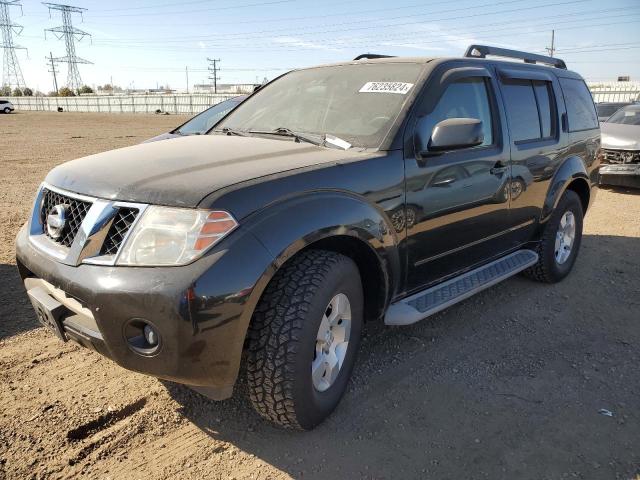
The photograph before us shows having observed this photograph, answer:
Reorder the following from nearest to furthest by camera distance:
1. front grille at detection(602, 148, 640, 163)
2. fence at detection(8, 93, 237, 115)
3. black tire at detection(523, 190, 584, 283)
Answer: black tire at detection(523, 190, 584, 283) → front grille at detection(602, 148, 640, 163) → fence at detection(8, 93, 237, 115)

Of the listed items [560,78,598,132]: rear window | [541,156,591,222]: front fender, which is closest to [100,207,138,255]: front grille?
[541,156,591,222]: front fender

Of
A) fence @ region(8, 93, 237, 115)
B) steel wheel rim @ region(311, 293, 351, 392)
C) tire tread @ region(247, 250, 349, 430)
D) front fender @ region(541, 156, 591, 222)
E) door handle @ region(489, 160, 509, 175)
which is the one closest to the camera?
tire tread @ region(247, 250, 349, 430)

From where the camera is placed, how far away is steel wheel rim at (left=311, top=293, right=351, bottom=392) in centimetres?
263

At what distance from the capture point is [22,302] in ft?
13.3

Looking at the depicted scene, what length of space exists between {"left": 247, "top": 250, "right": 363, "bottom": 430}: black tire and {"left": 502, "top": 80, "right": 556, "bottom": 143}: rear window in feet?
7.37

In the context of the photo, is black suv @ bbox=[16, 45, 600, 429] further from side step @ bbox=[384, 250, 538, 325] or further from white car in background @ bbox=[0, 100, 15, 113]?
white car in background @ bbox=[0, 100, 15, 113]

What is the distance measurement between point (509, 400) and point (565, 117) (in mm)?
2898

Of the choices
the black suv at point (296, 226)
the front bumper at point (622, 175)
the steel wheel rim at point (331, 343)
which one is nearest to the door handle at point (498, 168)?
the black suv at point (296, 226)

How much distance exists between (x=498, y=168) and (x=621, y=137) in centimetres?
753

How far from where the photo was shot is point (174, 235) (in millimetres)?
2156

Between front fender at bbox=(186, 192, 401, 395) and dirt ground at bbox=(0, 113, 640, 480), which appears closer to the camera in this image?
front fender at bbox=(186, 192, 401, 395)

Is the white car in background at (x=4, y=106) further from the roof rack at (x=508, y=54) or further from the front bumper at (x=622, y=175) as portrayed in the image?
the roof rack at (x=508, y=54)

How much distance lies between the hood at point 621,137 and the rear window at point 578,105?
15.0ft

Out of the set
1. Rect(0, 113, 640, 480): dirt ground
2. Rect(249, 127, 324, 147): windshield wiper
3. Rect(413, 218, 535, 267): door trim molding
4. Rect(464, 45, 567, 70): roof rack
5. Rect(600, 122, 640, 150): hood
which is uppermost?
Rect(464, 45, 567, 70): roof rack
